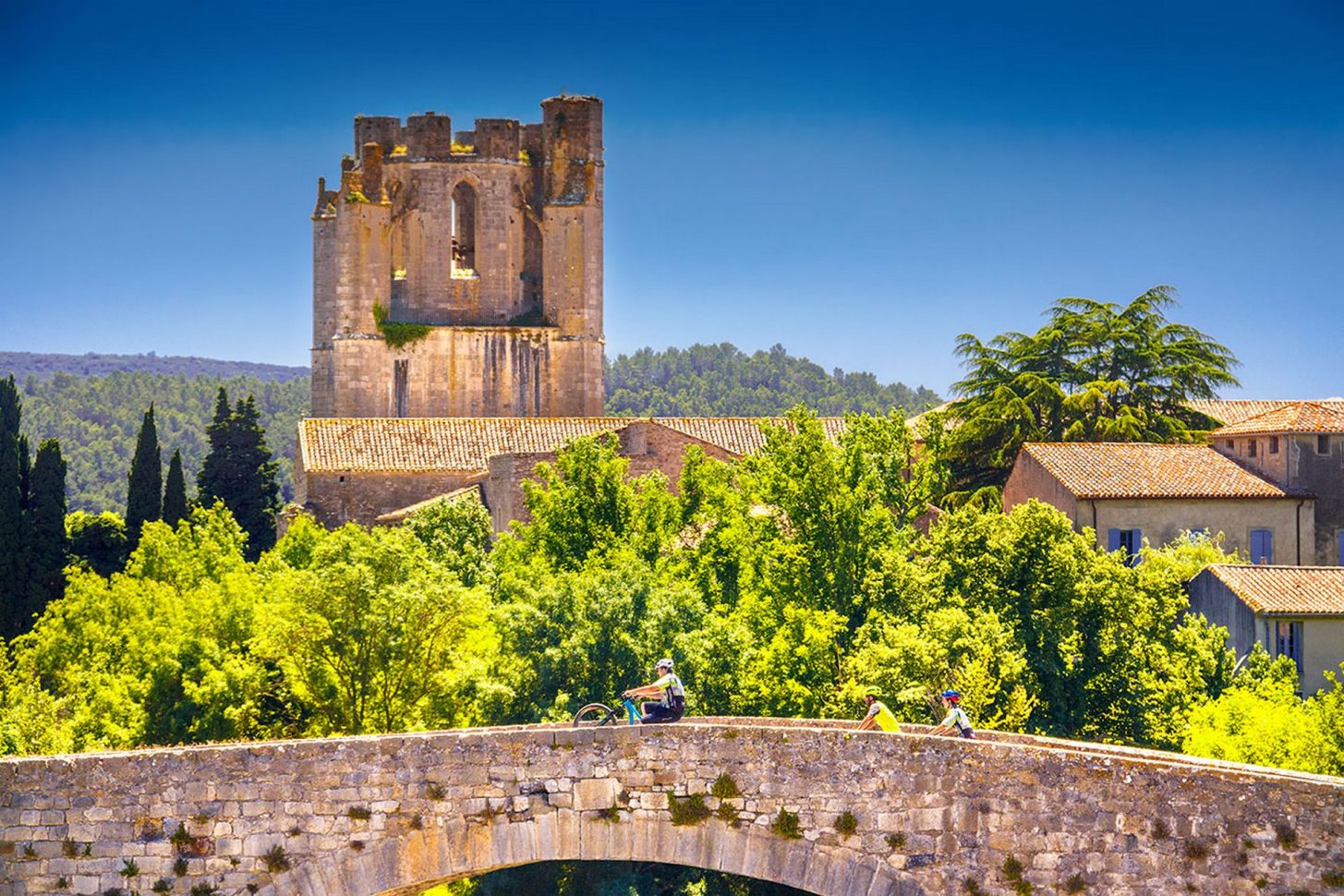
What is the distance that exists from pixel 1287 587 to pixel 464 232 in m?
46.4

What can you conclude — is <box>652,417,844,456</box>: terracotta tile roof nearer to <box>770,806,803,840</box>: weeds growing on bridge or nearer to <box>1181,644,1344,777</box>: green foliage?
<box>1181,644,1344,777</box>: green foliage

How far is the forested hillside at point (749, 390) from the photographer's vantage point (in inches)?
6265

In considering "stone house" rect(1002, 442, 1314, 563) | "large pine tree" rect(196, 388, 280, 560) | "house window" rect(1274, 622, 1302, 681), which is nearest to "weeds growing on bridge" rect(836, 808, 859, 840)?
"house window" rect(1274, 622, 1302, 681)

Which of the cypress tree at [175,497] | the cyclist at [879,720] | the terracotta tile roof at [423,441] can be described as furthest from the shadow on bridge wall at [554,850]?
the cypress tree at [175,497]

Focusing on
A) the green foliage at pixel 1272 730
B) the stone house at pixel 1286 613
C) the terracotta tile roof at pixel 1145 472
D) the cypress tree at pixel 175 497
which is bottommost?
the green foliage at pixel 1272 730

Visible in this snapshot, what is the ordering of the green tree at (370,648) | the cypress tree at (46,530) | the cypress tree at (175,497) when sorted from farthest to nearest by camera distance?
the cypress tree at (175,497) → the cypress tree at (46,530) → the green tree at (370,648)

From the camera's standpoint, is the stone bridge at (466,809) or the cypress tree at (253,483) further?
the cypress tree at (253,483)

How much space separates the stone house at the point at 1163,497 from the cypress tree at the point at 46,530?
26214mm

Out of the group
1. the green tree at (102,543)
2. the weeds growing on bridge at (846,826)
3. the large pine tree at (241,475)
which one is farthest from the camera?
the large pine tree at (241,475)

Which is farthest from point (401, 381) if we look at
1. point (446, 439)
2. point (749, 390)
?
point (749, 390)

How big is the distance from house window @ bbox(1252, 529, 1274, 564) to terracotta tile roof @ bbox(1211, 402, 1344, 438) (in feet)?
7.30

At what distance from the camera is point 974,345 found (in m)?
60.2

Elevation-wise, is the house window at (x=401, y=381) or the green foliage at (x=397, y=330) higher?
the green foliage at (x=397, y=330)

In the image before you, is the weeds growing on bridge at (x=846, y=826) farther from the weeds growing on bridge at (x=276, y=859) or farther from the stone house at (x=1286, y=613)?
the stone house at (x=1286, y=613)
